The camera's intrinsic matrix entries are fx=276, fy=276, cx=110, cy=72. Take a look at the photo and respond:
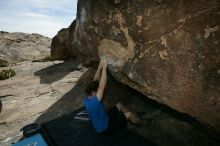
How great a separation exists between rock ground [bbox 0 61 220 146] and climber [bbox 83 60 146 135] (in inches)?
11.4

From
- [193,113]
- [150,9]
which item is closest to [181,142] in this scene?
[193,113]

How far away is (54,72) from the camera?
11227mm

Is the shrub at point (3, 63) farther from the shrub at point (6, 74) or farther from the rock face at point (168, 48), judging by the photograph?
the rock face at point (168, 48)

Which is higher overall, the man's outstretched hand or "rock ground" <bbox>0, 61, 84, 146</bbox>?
the man's outstretched hand

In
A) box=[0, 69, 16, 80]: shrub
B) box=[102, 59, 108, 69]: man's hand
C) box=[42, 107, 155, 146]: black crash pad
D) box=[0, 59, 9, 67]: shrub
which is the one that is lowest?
box=[42, 107, 155, 146]: black crash pad

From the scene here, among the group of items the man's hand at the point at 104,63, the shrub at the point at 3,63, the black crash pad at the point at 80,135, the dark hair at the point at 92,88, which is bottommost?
the black crash pad at the point at 80,135

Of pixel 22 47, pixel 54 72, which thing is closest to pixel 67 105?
pixel 54 72

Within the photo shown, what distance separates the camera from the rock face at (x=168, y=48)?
3521 millimetres

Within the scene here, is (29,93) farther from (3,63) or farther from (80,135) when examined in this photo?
(3,63)

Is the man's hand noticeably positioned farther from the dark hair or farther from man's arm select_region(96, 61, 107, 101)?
the dark hair

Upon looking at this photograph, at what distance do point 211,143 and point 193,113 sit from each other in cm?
108

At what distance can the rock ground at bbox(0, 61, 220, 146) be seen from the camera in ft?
16.5

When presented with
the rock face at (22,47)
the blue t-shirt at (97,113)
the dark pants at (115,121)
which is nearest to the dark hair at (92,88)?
the blue t-shirt at (97,113)

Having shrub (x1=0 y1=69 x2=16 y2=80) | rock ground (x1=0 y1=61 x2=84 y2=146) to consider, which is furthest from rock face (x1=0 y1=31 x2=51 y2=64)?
shrub (x1=0 y1=69 x2=16 y2=80)
